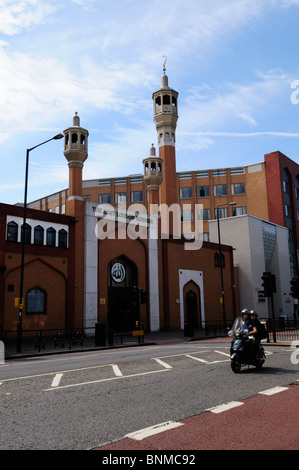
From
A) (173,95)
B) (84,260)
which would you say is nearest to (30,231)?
(84,260)

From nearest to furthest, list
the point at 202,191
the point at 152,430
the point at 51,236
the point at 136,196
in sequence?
the point at 152,430, the point at 51,236, the point at 202,191, the point at 136,196

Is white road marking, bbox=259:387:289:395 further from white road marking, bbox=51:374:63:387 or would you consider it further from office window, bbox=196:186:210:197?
office window, bbox=196:186:210:197

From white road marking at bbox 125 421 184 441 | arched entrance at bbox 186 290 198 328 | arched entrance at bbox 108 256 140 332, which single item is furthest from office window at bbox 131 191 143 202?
white road marking at bbox 125 421 184 441

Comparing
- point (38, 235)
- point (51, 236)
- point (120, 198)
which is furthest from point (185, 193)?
point (38, 235)

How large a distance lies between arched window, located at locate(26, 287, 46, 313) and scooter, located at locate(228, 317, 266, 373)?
17.8m

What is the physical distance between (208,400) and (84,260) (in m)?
22.9

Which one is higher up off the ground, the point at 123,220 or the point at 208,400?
→ the point at 123,220

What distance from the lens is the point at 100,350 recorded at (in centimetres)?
2130

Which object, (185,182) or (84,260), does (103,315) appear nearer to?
(84,260)

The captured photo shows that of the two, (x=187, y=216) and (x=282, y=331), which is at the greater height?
(x=187, y=216)

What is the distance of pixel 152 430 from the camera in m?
5.92

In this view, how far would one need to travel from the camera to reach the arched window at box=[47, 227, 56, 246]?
28031mm

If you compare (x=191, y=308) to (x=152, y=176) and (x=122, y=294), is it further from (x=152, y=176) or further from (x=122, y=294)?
(x=152, y=176)

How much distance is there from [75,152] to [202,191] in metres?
33.2
